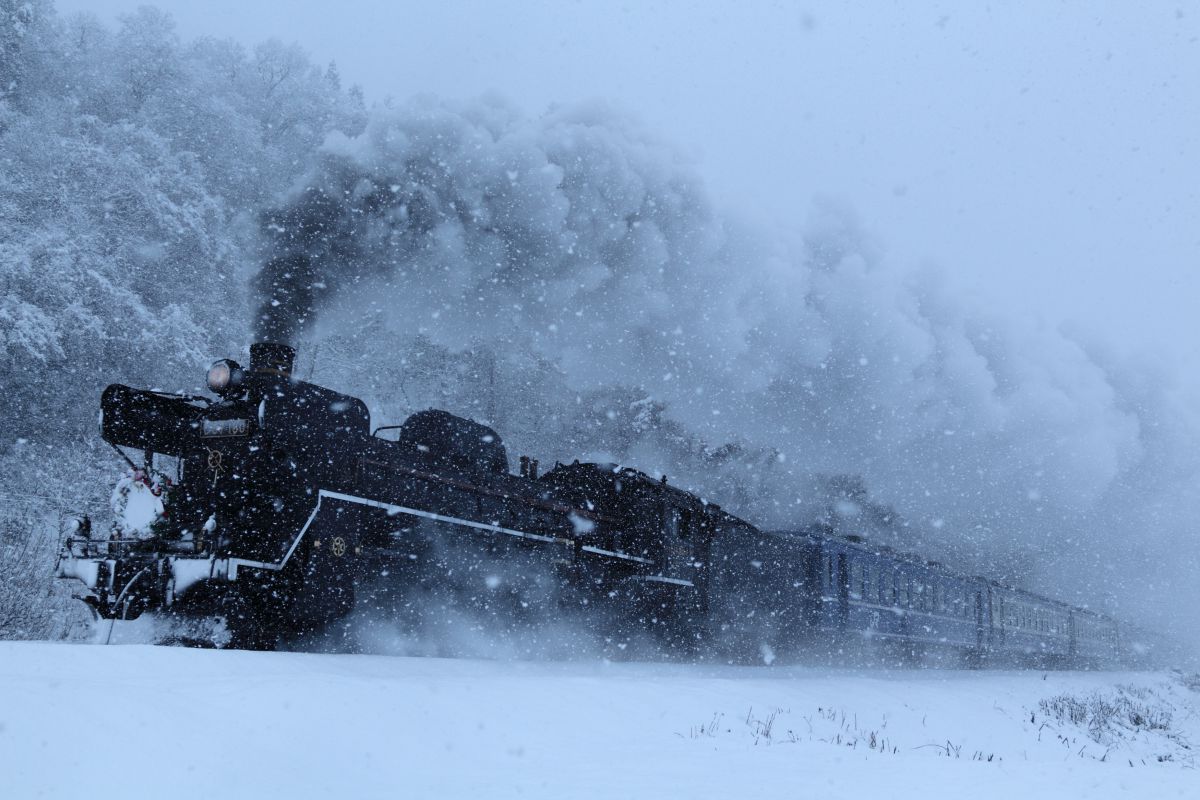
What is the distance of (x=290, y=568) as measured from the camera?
26.9 ft

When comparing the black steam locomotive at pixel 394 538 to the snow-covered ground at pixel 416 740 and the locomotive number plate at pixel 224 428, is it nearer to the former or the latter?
the locomotive number plate at pixel 224 428

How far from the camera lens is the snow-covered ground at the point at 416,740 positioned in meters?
4.02

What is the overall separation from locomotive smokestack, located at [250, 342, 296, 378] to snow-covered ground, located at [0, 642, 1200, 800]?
2.88 metres

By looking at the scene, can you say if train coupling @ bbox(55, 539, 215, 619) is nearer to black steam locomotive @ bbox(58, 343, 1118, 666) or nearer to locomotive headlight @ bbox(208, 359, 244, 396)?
black steam locomotive @ bbox(58, 343, 1118, 666)

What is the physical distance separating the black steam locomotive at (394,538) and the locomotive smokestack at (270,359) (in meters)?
0.01

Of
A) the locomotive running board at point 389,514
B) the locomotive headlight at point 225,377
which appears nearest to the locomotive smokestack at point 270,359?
the locomotive headlight at point 225,377

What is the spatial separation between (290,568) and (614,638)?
18.3ft

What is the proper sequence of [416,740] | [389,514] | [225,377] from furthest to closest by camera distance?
[389,514], [225,377], [416,740]

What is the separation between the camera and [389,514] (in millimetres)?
9320

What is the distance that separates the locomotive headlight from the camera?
848 cm

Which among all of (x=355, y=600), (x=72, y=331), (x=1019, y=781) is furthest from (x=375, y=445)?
(x=72, y=331)

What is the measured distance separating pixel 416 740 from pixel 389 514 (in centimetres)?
442

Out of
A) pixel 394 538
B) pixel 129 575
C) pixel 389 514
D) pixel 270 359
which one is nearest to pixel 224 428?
pixel 270 359

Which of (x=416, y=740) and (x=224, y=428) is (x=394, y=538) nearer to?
(x=224, y=428)
